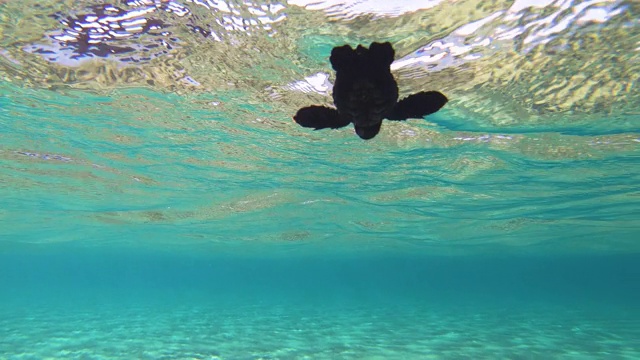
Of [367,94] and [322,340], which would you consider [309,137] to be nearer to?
[322,340]

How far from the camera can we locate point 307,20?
7020 millimetres

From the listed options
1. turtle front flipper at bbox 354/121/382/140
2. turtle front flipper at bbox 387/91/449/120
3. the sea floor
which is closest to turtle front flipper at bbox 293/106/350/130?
turtle front flipper at bbox 354/121/382/140

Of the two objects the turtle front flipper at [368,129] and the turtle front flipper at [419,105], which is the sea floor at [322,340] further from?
the turtle front flipper at [419,105]

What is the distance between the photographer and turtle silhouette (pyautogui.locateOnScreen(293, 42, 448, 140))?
10.6 ft

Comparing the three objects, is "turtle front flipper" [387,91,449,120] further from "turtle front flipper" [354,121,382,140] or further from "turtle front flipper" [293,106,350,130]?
"turtle front flipper" [293,106,350,130]

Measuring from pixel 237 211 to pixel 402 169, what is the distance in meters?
13.3

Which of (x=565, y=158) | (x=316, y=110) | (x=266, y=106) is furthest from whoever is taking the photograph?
(x=565, y=158)

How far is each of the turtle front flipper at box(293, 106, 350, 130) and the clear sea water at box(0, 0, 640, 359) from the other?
12.2 feet

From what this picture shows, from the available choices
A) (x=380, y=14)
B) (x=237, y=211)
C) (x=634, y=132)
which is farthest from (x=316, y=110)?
(x=237, y=211)

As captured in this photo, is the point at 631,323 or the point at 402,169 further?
the point at 631,323

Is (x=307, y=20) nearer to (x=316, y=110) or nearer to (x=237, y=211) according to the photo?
(x=316, y=110)

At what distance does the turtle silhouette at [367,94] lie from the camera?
3236 mm

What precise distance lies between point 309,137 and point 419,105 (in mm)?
9579

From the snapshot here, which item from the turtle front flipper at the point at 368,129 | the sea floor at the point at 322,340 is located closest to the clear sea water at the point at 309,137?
the sea floor at the point at 322,340
